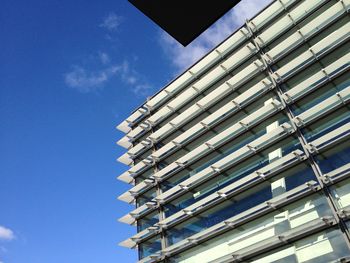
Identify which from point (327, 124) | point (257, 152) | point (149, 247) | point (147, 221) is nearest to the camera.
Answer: point (327, 124)

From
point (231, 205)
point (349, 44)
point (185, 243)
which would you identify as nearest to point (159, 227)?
point (185, 243)

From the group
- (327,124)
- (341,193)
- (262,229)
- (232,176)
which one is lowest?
(262,229)

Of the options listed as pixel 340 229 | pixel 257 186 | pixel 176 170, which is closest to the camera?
pixel 340 229

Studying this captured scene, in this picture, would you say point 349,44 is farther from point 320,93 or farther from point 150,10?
point 150,10

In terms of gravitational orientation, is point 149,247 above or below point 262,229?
above

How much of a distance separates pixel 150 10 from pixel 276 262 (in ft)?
49.7

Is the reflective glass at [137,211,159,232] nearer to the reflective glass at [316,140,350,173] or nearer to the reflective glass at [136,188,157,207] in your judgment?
the reflective glass at [136,188,157,207]

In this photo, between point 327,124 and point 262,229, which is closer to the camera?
point 262,229

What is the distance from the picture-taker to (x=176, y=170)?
887 inches

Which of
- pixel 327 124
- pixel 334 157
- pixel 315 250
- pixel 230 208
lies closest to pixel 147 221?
pixel 230 208

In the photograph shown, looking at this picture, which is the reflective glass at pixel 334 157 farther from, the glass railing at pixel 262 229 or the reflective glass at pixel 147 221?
the reflective glass at pixel 147 221

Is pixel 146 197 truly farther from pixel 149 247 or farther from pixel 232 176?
pixel 232 176

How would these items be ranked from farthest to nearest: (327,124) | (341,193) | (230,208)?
(230,208), (327,124), (341,193)

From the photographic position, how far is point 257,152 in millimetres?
18562
